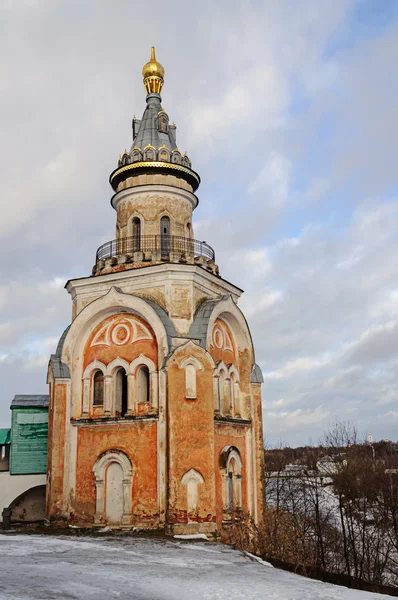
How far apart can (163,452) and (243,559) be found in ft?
18.0

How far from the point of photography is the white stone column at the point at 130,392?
717 inches

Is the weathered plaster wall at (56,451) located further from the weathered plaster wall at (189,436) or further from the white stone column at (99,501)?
the weathered plaster wall at (189,436)

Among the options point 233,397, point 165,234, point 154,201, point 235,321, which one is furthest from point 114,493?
point 154,201

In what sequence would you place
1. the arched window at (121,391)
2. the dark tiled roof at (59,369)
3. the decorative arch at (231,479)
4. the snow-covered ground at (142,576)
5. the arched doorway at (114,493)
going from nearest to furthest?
1. the snow-covered ground at (142,576)
2. the arched doorway at (114,493)
3. the decorative arch at (231,479)
4. the arched window at (121,391)
5. the dark tiled roof at (59,369)

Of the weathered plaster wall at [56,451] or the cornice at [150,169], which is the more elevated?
the cornice at [150,169]

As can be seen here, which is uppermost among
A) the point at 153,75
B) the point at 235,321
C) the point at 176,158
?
the point at 153,75

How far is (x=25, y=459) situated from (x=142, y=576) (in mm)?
12140

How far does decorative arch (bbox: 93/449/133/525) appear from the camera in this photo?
17469mm

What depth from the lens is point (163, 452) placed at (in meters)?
17.2

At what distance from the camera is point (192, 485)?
664 inches

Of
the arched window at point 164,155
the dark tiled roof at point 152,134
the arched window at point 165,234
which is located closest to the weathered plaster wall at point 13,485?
the arched window at point 165,234

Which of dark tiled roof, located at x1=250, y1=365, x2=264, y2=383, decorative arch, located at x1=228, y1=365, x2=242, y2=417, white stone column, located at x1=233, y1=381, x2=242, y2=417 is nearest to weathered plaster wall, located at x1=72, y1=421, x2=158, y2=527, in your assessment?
decorative arch, located at x1=228, y1=365, x2=242, y2=417

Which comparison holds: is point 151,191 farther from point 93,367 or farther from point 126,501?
point 126,501

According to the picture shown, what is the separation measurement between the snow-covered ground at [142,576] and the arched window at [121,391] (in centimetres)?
569
